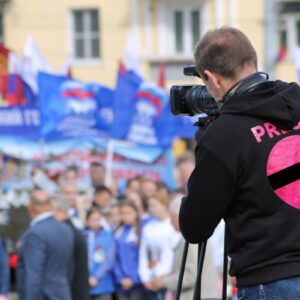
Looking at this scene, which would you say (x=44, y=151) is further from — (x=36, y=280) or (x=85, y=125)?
(x=36, y=280)

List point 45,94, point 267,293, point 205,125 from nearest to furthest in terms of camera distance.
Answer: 1. point 267,293
2. point 205,125
3. point 45,94

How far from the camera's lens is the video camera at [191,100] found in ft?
11.6

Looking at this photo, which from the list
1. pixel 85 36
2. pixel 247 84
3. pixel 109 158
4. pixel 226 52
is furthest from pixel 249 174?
pixel 85 36

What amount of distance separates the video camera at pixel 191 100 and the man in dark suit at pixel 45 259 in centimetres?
395

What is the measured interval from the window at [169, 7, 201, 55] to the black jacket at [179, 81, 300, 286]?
23.3m

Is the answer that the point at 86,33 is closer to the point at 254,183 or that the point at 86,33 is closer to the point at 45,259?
the point at 45,259

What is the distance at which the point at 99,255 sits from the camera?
9.78m

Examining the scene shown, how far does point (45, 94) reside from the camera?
13555 millimetres

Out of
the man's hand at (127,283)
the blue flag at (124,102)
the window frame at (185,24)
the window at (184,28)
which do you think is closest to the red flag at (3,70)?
the blue flag at (124,102)

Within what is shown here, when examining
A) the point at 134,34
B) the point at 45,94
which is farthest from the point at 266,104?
the point at 134,34

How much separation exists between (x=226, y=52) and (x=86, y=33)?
24.2 meters

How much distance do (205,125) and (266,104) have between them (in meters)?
0.36

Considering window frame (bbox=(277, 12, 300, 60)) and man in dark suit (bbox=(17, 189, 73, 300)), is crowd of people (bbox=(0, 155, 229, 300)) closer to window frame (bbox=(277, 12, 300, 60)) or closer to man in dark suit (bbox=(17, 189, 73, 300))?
man in dark suit (bbox=(17, 189, 73, 300))

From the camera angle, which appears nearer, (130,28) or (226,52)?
(226,52)
